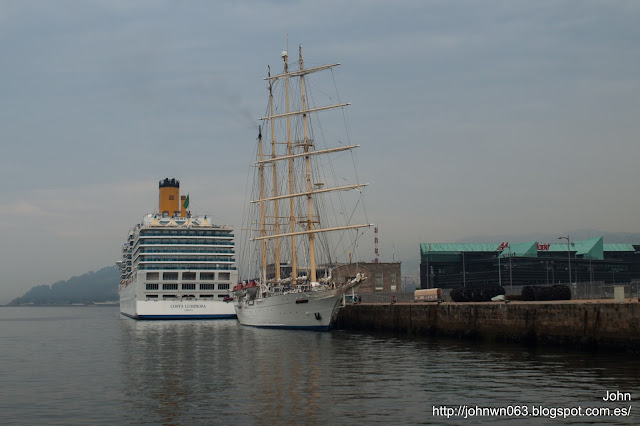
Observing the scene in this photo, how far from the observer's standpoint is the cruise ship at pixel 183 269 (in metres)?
92.0

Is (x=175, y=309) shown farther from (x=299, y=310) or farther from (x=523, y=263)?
(x=523, y=263)

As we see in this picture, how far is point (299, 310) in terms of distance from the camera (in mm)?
64875

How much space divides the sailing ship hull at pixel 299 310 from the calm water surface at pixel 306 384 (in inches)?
659

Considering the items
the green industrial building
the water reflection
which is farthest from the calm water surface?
the green industrial building

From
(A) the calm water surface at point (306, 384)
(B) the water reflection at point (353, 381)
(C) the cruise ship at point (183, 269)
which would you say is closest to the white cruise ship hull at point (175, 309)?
(C) the cruise ship at point (183, 269)

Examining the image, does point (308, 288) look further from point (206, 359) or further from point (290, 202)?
point (206, 359)

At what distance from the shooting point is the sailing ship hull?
6309cm

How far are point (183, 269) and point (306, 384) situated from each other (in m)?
69.6

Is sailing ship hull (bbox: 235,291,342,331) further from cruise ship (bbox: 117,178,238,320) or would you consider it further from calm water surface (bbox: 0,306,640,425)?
cruise ship (bbox: 117,178,238,320)

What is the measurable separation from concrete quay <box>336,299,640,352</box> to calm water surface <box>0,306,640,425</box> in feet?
5.19

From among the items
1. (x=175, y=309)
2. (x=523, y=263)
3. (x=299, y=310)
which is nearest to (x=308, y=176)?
(x=299, y=310)

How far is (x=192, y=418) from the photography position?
21.8 metres

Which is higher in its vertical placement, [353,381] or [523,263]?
[523,263]

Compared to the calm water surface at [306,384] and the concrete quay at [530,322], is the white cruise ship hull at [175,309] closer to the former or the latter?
the concrete quay at [530,322]
